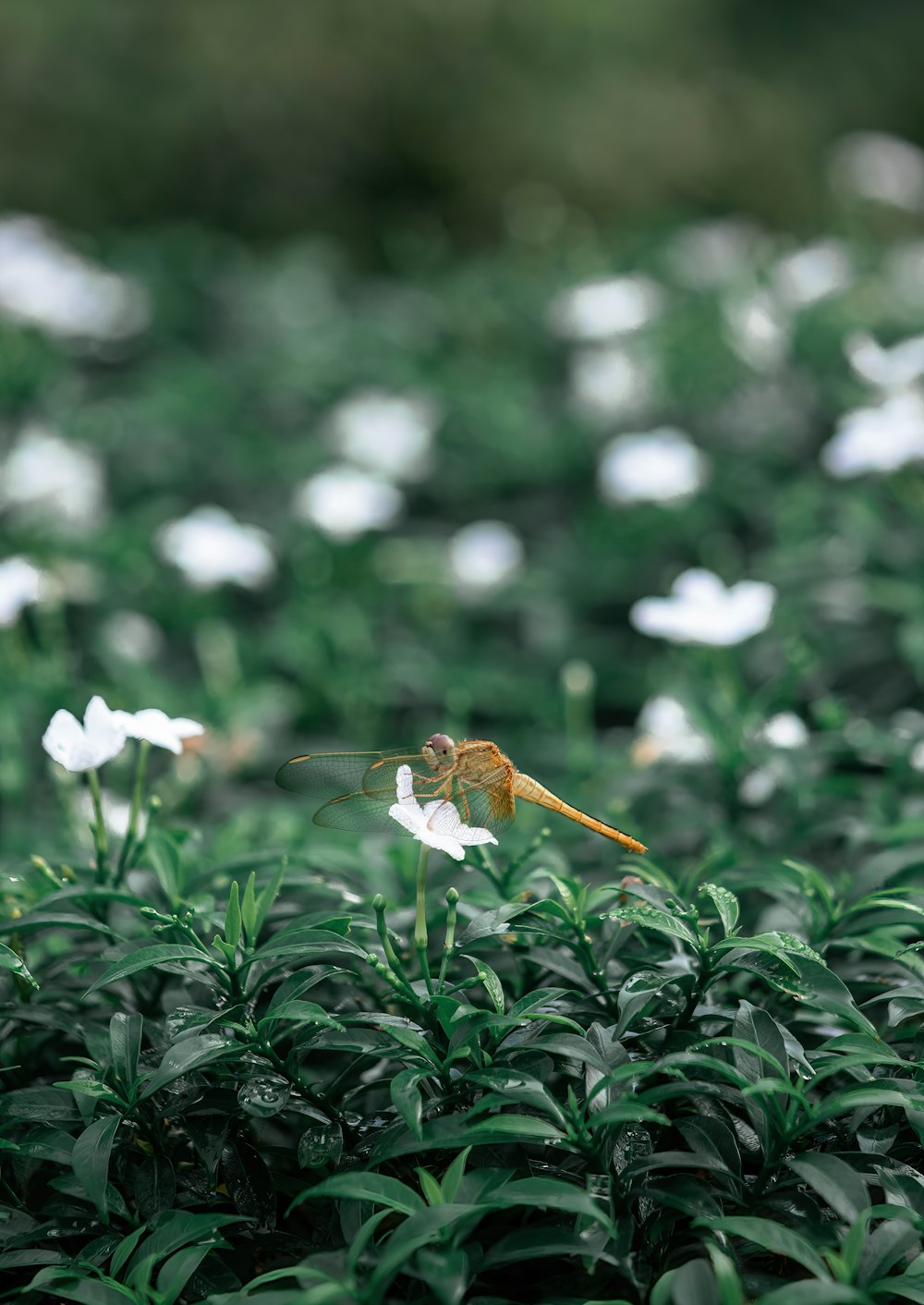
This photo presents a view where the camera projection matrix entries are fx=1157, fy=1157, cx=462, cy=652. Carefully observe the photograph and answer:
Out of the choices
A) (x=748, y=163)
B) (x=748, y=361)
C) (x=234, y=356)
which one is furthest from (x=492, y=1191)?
(x=748, y=163)

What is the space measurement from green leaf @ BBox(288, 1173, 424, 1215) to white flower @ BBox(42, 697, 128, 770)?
25.8 inches

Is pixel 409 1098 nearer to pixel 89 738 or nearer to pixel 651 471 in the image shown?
pixel 89 738

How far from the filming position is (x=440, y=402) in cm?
443

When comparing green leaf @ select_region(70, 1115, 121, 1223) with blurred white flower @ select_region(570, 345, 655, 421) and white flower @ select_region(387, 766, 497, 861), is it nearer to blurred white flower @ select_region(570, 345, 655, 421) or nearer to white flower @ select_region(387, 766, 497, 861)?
white flower @ select_region(387, 766, 497, 861)

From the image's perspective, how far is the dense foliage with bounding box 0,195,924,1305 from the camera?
132 centimetres

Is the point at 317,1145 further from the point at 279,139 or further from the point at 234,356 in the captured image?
the point at 279,139

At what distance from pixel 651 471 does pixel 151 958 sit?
236 centimetres

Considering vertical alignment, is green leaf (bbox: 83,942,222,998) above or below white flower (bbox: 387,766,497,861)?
below

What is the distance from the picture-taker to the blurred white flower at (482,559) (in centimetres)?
349

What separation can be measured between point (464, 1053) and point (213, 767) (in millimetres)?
1493

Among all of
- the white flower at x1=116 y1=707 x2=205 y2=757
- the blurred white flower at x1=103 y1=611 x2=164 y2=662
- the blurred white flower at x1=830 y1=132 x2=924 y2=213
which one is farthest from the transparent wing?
the blurred white flower at x1=830 y1=132 x2=924 y2=213

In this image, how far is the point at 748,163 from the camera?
738 centimetres

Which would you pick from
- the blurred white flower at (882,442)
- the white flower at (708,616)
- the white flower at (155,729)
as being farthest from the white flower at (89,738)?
the blurred white flower at (882,442)

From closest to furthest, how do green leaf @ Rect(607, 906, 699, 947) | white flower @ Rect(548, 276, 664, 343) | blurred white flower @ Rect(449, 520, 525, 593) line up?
green leaf @ Rect(607, 906, 699, 947) < blurred white flower @ Rect(449, 520, 525, 593) < white flower @ Rect(548, 276, 664, 343)
